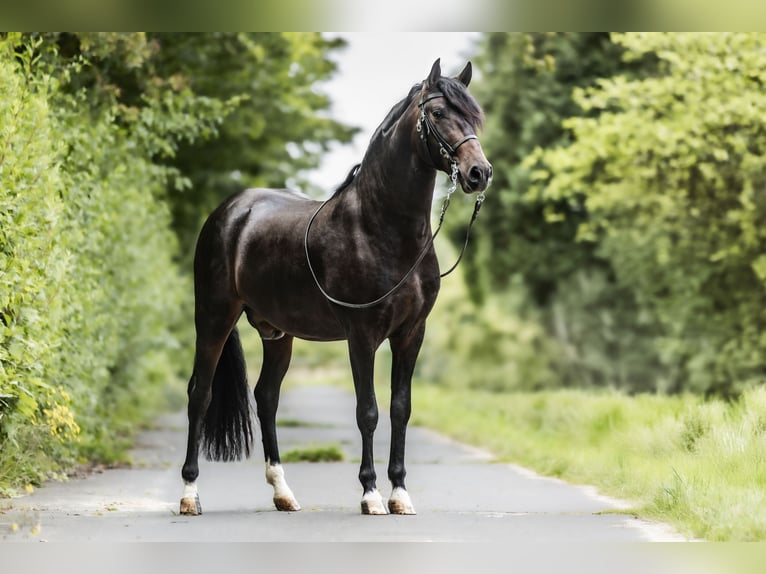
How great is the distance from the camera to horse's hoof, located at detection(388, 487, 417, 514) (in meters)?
7.01

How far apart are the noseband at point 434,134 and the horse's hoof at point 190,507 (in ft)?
9.20

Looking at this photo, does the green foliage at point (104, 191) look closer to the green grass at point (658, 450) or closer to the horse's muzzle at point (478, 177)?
the horse's muzzle at point (478, 177)

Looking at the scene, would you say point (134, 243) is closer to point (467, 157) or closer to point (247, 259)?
point (247, 259)

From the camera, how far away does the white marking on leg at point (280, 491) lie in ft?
25.0

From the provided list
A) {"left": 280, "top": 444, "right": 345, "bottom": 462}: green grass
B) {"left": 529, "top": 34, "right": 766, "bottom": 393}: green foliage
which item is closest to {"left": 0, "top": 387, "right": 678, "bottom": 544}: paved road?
{"left": 280, "top": 444, "right": 345, "bottom": 462}: green grass

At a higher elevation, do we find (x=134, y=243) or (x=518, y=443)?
(x=134, y=243)

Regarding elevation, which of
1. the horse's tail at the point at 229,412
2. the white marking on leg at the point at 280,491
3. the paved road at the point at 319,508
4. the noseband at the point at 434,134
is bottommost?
the paved road at the point at 319,508

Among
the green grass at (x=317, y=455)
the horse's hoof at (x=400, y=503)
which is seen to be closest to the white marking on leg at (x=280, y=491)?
the horse's hoof at (x=400, y=503)

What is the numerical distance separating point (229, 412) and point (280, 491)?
846 mm

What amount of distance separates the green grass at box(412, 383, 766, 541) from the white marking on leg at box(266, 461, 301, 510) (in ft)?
7.48

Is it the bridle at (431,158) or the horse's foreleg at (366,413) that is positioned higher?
the bridle at (431,158)

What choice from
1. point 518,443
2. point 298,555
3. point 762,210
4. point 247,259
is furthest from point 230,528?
point 762,210

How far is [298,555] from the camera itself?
6.01 meters

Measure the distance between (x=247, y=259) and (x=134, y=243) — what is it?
230 inches
